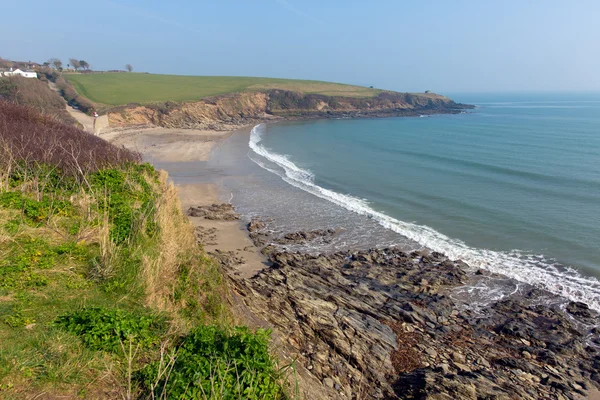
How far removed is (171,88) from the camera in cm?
9100

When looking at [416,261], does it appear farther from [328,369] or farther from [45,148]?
[45,148]

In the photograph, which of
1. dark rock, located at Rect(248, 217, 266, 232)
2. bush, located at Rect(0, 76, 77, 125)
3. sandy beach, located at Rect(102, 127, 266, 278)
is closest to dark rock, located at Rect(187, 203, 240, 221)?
sandy beach, located at Rect(102, 127, 266, 278)

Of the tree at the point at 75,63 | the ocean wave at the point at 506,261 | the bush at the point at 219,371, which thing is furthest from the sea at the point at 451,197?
the tree at the point at 75,63

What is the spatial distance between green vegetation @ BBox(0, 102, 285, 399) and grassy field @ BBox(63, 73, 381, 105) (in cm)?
6236

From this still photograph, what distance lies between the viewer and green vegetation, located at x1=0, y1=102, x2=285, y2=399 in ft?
16.7

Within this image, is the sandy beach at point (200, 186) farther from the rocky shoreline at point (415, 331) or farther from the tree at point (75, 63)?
the tree at point (75, 63)

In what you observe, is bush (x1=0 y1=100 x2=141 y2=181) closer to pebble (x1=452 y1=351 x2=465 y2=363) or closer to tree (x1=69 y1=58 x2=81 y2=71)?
pebble (x1=452 y1=351 x2=465 y2=363)

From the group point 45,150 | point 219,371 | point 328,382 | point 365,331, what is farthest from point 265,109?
point 219,371

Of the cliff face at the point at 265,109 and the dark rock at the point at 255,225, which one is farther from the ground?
the cliff face at the point at 265,109

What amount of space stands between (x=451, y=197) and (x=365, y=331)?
18.9 m

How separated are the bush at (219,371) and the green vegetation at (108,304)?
0.05 feet

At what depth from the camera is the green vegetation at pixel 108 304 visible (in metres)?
5.10

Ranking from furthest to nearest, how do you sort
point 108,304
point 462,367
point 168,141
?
point 168,141
point 462,367
point 108,304

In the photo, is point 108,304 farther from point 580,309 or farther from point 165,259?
point 580,309
